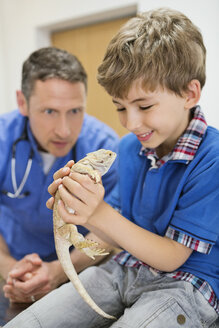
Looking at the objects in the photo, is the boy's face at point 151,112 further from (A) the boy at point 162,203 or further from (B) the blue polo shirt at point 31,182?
(B) the blue polo shirt at point 31,182

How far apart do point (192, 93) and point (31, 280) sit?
2.83 feet

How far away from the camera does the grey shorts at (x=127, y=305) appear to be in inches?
31.3

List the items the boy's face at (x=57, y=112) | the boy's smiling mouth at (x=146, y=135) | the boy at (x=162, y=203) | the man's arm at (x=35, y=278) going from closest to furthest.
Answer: the boy at (x=162, y=203), the boy's smiling mouth at (x=146, y=135), the man's arm at (x=35, y=278), the boy's face at (x=57, y=112)

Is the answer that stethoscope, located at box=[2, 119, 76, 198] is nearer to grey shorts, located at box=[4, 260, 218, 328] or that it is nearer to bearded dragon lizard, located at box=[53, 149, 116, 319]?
grey shorts, located at box=[4, 260, 218, 328]

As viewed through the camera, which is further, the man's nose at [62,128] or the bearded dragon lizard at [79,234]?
the man's nose at [62,128]

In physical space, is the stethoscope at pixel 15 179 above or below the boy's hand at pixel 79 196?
below

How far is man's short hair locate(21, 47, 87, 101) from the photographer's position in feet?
4.25

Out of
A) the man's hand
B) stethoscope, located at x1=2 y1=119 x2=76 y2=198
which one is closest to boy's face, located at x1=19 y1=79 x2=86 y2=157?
stethoscope, located at x1=2 y1=119 x2=76 y2=198

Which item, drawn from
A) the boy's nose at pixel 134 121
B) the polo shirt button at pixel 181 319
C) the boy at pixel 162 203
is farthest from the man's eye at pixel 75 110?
the polo shirt button at pixel 181 319

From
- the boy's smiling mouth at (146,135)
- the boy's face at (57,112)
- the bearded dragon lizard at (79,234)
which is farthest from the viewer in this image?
the boy's face at (57,112)

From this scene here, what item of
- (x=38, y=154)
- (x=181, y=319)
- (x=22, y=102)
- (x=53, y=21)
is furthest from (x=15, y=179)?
(x=53, y=21)

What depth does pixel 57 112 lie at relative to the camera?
1304 mm

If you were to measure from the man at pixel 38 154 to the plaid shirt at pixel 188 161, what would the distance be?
34cm

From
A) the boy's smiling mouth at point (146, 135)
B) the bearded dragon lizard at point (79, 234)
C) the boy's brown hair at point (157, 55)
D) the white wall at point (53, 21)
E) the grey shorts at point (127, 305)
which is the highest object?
the white wall at point (53, 21)
